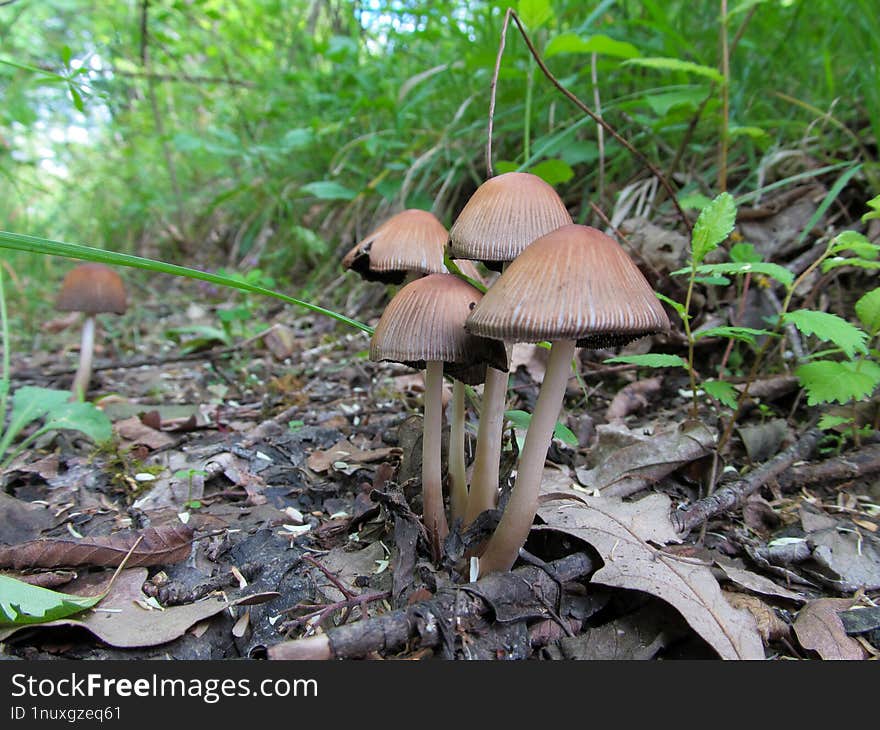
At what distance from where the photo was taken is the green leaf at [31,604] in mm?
1488

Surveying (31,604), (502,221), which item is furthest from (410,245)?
(31,604)

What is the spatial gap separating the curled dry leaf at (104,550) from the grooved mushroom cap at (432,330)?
35.6 inches

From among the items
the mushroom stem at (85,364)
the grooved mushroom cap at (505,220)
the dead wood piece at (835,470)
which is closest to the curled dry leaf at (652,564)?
the dead wood piece at (835,470)

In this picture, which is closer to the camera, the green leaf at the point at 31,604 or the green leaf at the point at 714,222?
the green leaf at the point at 31,604

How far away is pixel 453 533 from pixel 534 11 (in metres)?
Result: 2.20

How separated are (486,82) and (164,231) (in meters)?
4.92

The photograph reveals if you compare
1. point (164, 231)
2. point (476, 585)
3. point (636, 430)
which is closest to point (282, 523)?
point (476, 585)

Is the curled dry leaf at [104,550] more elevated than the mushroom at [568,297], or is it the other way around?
the mushroom at [568,297]

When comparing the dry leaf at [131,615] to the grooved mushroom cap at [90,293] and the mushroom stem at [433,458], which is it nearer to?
the mushroom stem at [433,458]

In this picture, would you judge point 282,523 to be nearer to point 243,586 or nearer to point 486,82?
point 243,586

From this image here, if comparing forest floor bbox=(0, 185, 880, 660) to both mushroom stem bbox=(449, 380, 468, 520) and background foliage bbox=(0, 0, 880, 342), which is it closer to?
mushroom stem bbox=(449, 380, 468, 520)

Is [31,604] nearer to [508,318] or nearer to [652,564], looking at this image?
[508,318]

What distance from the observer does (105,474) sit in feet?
8.29

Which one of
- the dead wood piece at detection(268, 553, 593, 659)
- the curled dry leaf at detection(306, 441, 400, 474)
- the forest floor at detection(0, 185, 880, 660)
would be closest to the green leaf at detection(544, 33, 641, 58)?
the forest floor at detection(0, 185, 880, 660)
